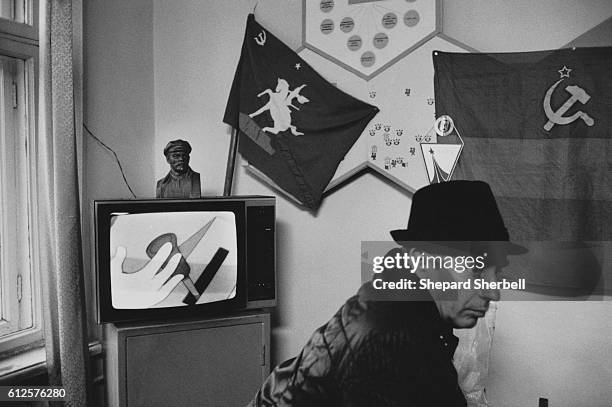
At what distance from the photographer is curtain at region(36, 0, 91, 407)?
6.90 ft

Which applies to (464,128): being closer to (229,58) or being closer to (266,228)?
(266,228)

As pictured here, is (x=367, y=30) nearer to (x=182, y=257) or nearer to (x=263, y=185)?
(x=263, y=185)

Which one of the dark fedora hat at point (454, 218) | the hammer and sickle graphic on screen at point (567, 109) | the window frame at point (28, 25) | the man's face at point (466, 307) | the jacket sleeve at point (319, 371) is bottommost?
the jacket sleeve at point (319, 371)

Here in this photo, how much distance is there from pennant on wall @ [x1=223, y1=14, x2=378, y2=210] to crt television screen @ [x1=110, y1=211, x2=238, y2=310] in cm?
43

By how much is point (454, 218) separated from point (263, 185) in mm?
1447

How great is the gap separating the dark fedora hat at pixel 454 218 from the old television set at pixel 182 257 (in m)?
0.98

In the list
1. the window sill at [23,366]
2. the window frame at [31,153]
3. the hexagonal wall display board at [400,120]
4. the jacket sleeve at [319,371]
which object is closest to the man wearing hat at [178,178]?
the window frame at [31,153]

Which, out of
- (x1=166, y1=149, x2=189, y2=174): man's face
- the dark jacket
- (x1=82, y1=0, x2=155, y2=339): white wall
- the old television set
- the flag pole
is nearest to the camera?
the dark jacket

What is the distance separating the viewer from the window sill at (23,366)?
196 centimetres

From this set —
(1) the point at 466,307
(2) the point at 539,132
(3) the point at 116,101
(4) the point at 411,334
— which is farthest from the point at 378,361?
(3) the point at 116,101

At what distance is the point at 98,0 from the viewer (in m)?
2.51

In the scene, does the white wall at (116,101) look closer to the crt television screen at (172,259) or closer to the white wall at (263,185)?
the white wall at (263,185)

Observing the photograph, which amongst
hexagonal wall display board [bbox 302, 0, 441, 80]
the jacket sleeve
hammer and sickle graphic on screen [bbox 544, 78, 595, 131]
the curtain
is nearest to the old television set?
the curtain

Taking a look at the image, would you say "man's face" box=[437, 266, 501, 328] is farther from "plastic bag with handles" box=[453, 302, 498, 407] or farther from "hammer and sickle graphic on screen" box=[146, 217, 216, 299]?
"hammer and sickle graphic on screen" box=[146, 217, 216, 299]
